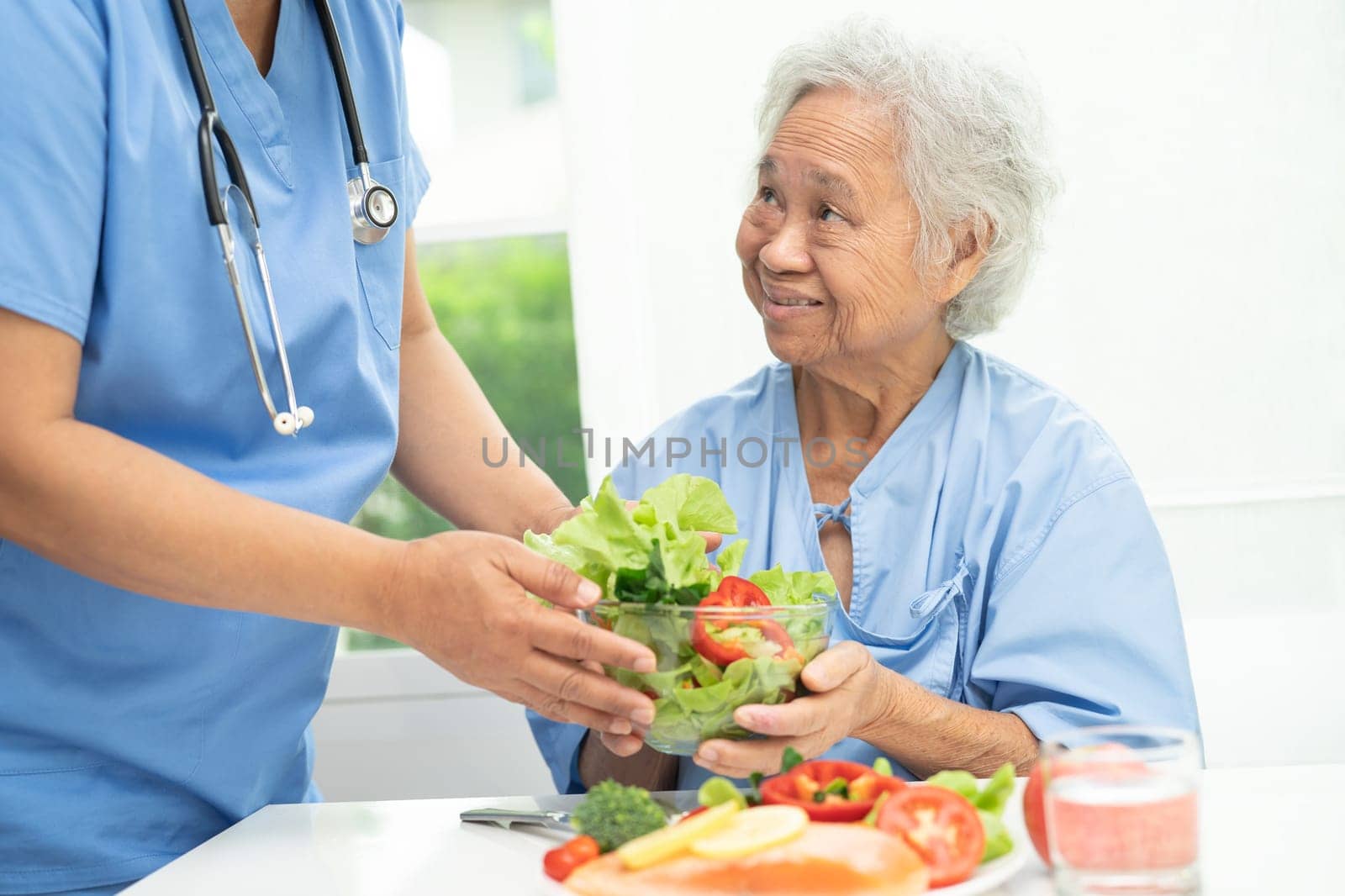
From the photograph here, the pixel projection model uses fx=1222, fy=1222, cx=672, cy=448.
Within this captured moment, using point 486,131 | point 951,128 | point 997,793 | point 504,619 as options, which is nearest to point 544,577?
point 504,619

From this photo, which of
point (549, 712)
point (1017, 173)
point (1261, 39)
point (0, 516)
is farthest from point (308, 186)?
point (1261, 39)

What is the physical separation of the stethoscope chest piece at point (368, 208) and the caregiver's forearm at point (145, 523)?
1.26 ft

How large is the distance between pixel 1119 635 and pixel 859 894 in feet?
2.13

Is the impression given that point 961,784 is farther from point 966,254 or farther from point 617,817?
point 966,254

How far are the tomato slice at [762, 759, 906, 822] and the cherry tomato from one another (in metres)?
0.14

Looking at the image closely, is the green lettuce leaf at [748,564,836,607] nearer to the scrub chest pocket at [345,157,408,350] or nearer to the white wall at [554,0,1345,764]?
the scrub chest pocket at [345,157,408,350]

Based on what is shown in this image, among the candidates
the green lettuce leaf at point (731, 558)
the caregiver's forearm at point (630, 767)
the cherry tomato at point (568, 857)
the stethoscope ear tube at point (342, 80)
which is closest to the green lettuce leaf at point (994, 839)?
the cherry tomato at point (568, 857)

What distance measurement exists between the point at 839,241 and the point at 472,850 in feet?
2.76

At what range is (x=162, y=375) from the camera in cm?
108

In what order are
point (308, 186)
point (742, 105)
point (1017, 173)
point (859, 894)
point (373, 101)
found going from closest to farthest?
point (859, 894), point (308, 186), point (373, 101), point (1017, 173), point (742, 105)

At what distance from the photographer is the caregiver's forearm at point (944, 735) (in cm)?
125

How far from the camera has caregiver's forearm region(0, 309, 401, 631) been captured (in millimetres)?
947

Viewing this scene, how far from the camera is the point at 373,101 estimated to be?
140 centimetres

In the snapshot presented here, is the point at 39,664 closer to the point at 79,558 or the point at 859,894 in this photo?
the point at 79,558
